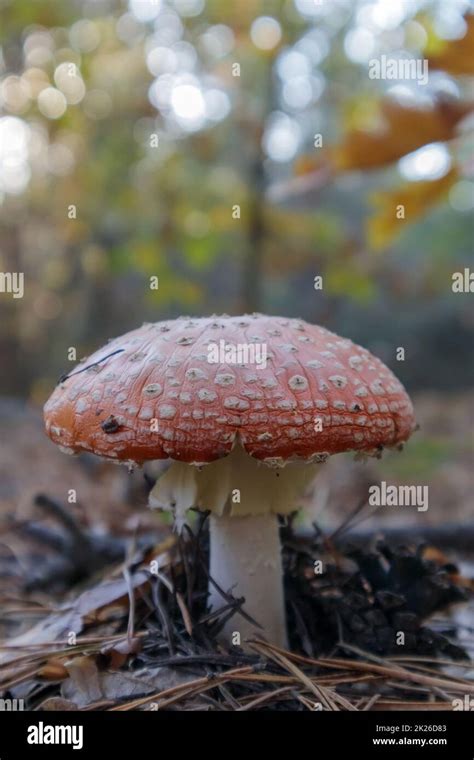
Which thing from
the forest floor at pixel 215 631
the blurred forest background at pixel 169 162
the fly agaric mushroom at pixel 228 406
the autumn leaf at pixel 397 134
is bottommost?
the forest floor at pixel 215 631

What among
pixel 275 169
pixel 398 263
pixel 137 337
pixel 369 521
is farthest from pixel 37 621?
pixel 398 263

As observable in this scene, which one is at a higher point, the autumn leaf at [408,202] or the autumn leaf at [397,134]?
the autumn leaf at [397,134]

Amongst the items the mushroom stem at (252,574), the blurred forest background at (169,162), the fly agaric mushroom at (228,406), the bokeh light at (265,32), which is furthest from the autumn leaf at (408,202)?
the bokeh light at (265,32)

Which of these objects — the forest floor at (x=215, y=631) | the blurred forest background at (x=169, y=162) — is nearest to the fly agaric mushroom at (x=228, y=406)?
the forest floor at (x=215, y=631)

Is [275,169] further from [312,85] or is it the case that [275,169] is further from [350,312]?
[350,312]

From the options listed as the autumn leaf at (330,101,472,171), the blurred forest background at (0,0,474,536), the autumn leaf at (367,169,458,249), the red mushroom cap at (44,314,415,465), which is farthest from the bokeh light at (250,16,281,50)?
the red mushroom cap at (44,314,415,465)

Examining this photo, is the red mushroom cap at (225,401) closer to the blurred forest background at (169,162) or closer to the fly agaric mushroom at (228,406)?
the fly agaric mushroom at (228,406)

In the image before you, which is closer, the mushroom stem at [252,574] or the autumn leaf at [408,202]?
the mushroom stem at [252,574]

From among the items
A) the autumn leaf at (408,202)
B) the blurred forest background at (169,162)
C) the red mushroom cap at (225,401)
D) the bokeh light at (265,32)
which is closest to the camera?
the red mushroom cap at (225,401)

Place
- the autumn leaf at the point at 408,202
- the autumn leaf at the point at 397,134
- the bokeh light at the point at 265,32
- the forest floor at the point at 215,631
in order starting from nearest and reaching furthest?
the forest floor at the point at 215,631, the autumn leaf at the point at 397,134, the autumn leaf at the point at 408,202, the bokeh light at the point at 265,32
